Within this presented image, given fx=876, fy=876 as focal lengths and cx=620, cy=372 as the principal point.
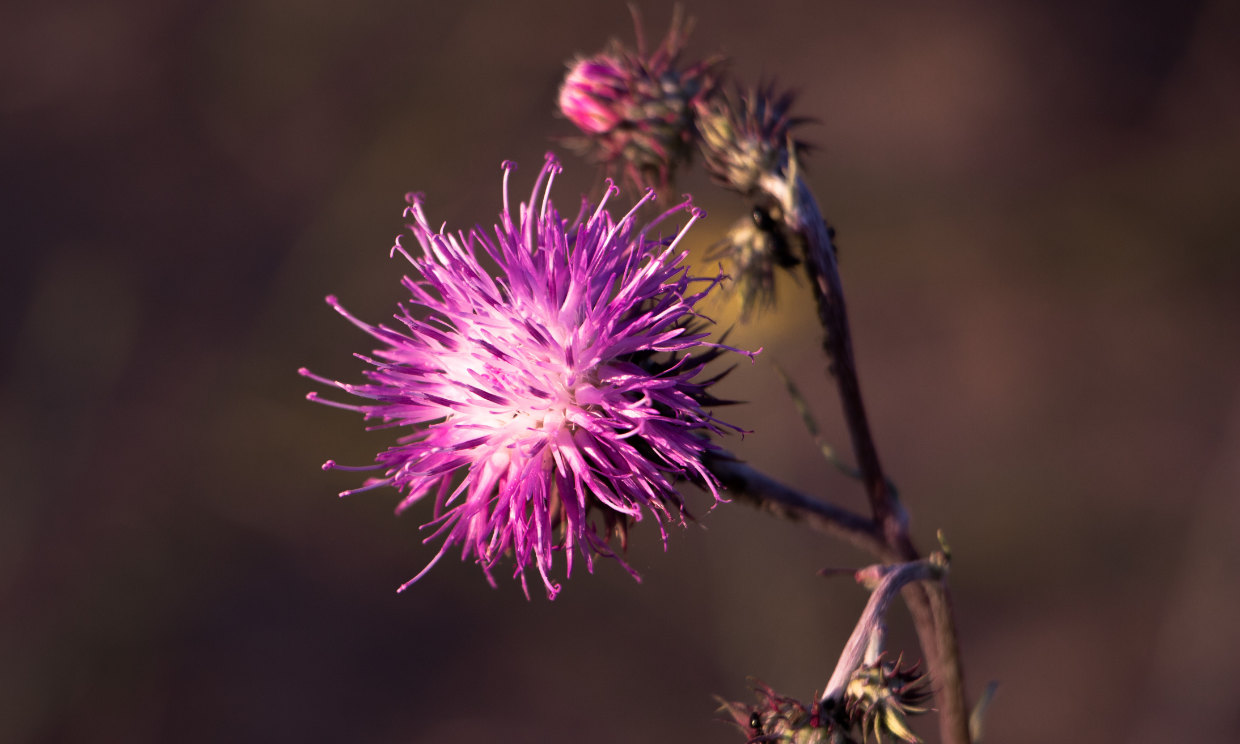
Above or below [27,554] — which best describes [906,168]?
above

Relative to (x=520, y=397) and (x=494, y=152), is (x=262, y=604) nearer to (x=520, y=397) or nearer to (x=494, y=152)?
(x=494, y=152)

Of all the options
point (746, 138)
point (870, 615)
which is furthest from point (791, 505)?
point (746, 138)

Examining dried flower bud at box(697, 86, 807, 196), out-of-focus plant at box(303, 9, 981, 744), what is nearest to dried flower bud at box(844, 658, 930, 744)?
out-of-focus plant at box(303, 9, 981, 744)

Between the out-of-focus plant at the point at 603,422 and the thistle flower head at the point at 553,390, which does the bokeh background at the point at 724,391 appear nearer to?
the out-of-focus plant at the point at 603,422

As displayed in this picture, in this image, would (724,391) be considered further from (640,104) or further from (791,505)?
(791,505)

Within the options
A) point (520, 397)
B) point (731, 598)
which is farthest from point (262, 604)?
point (520, 397)

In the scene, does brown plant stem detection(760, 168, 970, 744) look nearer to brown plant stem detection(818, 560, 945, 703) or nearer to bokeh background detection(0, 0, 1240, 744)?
brown plant stem detection(818, 560, 945, 703)
